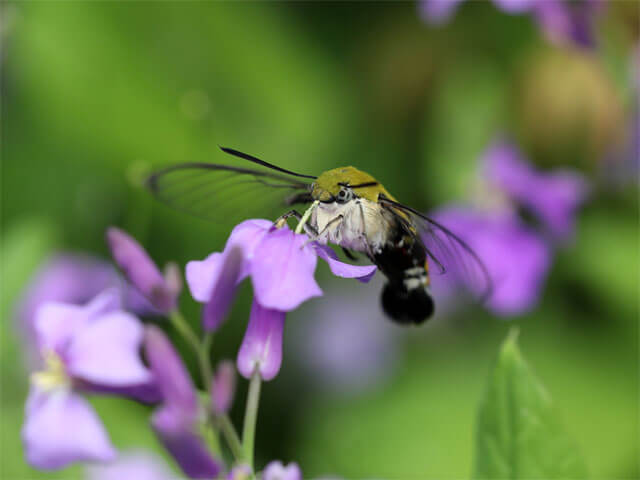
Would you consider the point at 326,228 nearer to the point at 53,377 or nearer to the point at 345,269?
the point at 345,269

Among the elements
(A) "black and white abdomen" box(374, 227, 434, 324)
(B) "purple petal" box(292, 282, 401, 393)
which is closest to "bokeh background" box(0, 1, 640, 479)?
(B) "purple petal" box(292, 282, 401, 393)

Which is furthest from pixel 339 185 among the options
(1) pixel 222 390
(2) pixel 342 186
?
(1) pixel 222 390

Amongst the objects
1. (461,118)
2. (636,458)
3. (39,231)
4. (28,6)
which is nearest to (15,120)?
(28,6)

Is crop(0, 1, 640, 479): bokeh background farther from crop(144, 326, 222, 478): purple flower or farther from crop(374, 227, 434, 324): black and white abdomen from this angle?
crop(144, 326, 222, 478): purple flower

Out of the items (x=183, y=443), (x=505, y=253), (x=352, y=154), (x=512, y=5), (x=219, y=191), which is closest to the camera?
(x=183, y=443)

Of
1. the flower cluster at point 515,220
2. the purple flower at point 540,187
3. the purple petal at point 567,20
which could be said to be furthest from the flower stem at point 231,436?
the purple flower at point 540,187

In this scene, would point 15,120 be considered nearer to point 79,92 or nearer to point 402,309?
point 79,92
